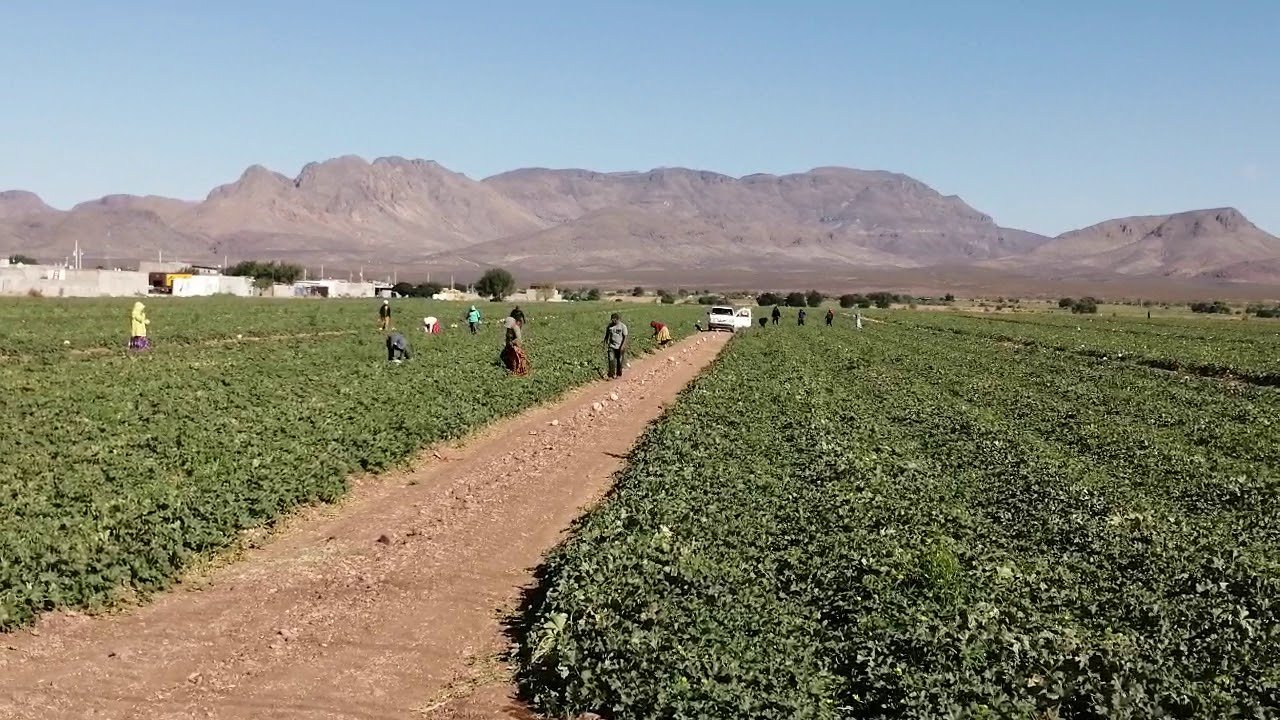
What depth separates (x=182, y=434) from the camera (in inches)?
651

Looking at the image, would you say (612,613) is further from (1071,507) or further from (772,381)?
(772,381)

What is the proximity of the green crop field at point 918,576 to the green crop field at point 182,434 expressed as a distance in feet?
12.4

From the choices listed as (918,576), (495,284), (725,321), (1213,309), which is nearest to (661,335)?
(725,321)

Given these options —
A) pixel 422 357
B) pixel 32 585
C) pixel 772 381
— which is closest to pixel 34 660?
pixel 32 585

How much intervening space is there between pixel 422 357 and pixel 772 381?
432 inches

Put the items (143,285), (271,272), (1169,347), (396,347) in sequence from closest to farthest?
(396,347)
(1169,347)
(143,285)
(271,272)

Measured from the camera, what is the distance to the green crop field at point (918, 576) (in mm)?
7418

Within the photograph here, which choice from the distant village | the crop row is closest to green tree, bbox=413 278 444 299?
the distant village

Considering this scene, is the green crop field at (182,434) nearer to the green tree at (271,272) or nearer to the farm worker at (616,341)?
the farm worker at (616,341)

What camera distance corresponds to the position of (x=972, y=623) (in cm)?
824

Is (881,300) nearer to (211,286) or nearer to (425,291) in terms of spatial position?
(425,291)

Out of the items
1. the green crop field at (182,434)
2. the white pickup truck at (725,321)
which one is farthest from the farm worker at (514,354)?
the white pickup truck at (725,321)

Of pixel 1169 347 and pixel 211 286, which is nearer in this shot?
pixel 1169 347

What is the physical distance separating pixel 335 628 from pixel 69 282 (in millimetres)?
90534
